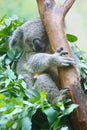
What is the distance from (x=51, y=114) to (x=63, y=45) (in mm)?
428

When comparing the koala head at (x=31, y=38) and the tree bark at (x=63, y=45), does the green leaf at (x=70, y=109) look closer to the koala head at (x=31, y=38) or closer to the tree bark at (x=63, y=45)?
the tree bark at (x=63, y=45)

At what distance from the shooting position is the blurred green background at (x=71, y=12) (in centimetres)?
324

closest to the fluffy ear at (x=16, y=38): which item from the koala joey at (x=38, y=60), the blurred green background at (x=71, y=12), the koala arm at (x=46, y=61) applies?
the koala joey at (x=38, y=60)

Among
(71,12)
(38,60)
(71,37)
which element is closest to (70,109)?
(38,60)

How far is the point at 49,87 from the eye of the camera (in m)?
2.28

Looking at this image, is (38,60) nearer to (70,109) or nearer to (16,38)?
(16,38)

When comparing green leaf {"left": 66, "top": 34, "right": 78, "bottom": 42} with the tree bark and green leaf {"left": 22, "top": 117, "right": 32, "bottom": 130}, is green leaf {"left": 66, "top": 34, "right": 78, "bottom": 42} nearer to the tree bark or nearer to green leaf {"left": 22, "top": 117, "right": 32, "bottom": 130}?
the tree bark

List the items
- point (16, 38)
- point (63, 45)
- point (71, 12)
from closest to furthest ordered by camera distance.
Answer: point (63, 45) → point (16, 38) → point (71, 12)

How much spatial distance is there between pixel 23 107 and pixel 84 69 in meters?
0.67

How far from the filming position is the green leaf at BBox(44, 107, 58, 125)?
203 cm

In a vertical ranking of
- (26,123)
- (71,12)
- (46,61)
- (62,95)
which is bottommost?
(26,123)

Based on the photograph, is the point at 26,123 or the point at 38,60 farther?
the point at 38,60

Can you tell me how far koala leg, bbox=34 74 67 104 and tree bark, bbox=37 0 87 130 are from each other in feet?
0.20

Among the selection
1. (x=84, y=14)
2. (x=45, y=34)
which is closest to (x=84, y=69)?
(x=45, y=34)
